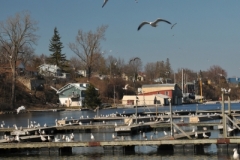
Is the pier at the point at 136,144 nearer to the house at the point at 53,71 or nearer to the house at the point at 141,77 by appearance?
the house at the point at 53,71

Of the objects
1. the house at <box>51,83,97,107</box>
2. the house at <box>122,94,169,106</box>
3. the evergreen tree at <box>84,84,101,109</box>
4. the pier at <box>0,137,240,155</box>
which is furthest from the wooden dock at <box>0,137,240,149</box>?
the house at <box>122,94,169,106</box>

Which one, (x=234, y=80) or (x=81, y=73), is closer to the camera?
(x=81, y=73)

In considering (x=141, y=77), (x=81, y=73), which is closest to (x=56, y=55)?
(x=81, y=73)

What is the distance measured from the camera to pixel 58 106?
87.1 metres

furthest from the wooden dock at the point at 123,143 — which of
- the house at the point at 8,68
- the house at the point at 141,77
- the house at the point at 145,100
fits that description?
the house at the point at 141,77

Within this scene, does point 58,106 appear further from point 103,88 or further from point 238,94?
point 238,94

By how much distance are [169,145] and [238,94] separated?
Result: 98300 millimetres

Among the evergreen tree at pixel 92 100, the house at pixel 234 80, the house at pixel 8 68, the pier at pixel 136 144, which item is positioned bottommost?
the pier at pixel 136 144

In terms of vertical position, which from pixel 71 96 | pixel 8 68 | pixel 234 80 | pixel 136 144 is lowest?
pixel 136 144

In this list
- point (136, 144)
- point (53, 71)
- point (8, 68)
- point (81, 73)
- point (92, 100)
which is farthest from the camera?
point (81, 73)

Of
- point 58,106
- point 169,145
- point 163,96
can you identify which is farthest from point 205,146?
point 163,96

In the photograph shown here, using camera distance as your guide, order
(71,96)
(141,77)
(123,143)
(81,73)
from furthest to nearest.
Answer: (141,77), (81,73), (71,96), (123,143)

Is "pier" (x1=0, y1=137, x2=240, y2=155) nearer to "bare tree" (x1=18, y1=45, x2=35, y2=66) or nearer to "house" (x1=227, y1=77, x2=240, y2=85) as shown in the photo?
"bare tree" (x1=18, y1=45, x2=35, y2=66)

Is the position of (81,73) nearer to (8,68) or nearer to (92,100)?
(8,68)
